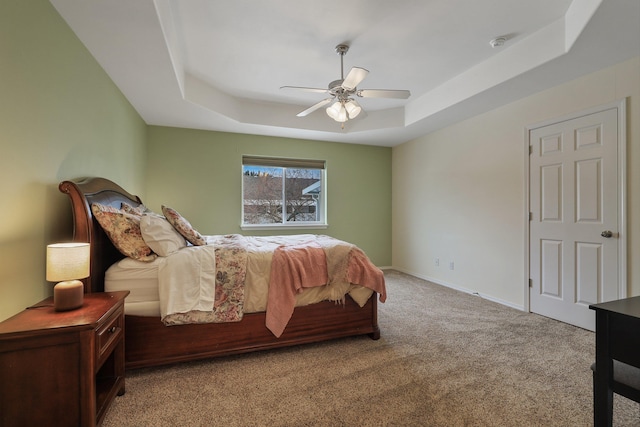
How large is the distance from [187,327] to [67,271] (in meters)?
0.89

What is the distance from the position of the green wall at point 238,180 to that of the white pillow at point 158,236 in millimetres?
2211

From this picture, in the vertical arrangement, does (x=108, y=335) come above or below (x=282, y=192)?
below

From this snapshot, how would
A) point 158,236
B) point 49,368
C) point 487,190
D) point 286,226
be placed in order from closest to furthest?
point 49,368 → point 158,236 → point 487,190 → point 286,226

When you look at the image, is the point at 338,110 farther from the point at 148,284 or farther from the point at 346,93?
the point at 148,284

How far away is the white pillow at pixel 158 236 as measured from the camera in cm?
205

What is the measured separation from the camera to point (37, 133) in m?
1.62

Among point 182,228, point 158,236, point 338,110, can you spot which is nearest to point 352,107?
point 338,110

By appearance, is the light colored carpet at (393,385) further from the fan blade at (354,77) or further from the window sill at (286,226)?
the window sill at (286,226)

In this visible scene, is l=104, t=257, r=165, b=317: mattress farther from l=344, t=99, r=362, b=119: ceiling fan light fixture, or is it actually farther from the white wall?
the white wall

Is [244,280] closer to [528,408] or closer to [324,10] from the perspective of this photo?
[528,408]

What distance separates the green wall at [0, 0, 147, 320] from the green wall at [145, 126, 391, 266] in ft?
5.99

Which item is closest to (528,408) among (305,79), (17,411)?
(17,411)

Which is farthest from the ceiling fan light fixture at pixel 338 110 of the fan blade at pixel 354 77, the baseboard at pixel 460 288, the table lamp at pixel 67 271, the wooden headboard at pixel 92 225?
the baseboard at pixel 460 288

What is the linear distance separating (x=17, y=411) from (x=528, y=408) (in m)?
2.50
